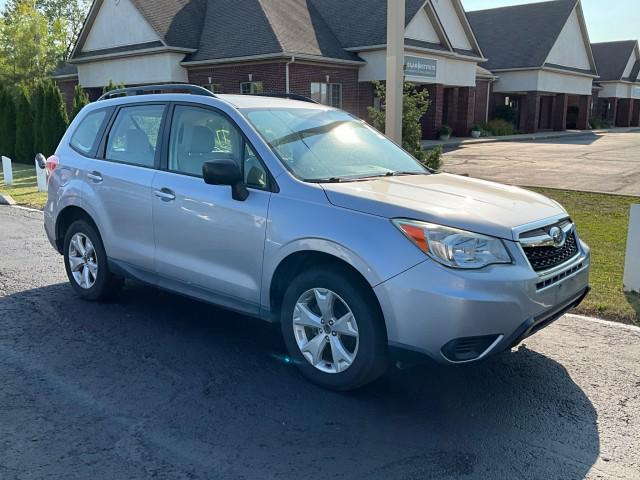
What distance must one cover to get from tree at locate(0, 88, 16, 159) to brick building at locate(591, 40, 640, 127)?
46574 mm

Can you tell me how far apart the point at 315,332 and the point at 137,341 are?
1.70 meters

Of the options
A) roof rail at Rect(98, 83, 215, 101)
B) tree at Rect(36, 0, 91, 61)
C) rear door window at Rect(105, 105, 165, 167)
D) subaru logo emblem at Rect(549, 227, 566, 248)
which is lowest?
subaru logo emblem at Rect(549, 227, 566, 248)

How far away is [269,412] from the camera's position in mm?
3863

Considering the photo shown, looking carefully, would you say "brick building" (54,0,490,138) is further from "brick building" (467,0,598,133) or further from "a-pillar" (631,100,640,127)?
"a-pillar" (631,100,640,127)

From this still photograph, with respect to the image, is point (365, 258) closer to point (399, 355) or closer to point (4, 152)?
point (399, 355)

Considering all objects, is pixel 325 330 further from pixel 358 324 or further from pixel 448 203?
pixel 448 203

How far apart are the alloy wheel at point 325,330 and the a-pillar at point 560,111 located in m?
44.0

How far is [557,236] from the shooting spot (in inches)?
162

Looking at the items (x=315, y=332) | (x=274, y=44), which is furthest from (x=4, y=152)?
(x=315, y=332)

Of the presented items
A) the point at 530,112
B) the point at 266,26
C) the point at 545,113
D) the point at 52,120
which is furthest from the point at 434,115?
the point at 52,120

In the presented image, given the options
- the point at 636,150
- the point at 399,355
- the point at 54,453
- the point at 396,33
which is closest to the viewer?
the point at 54,453

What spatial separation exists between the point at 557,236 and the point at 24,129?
71.2 ft

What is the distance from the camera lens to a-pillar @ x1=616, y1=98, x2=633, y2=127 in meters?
56.6

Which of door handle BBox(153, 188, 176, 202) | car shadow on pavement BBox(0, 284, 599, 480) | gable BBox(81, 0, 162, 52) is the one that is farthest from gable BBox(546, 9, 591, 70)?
car shadow on pavement BBox(0, 284, 599, 480)
